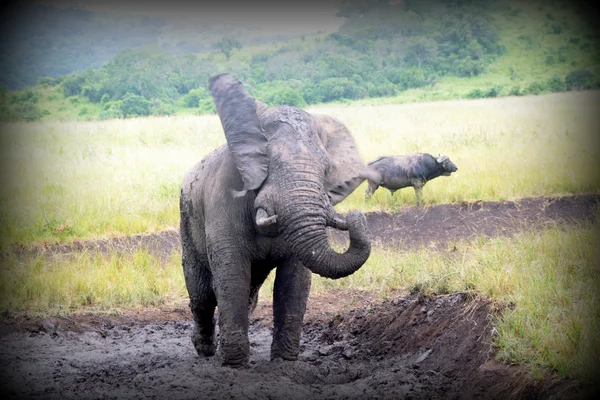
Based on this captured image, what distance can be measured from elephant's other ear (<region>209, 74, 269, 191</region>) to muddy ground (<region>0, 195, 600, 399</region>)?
69.6 inches

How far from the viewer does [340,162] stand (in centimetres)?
641

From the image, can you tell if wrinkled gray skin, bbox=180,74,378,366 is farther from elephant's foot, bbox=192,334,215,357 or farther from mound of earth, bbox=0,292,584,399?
elephant's foot, bbox=192,334,215,357

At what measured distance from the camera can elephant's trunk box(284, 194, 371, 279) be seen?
5.59 m

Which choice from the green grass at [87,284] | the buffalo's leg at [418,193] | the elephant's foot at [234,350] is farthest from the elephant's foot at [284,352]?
the buffalo's leg at [418,193]

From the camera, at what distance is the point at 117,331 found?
922 centimetres

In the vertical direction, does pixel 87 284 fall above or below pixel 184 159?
below

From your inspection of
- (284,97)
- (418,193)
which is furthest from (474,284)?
(284,97)

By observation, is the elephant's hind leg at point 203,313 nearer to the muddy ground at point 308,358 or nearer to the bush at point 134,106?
the muddy ground at point 308,358

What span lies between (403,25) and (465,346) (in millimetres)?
18036

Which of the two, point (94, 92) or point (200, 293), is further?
point (94, 92)

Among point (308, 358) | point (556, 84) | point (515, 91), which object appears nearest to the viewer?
point (308, 358)

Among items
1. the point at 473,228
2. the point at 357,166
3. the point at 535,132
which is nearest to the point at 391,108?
the point at 535,132

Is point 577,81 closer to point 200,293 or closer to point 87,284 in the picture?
point 87,284

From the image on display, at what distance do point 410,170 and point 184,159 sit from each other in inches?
261
